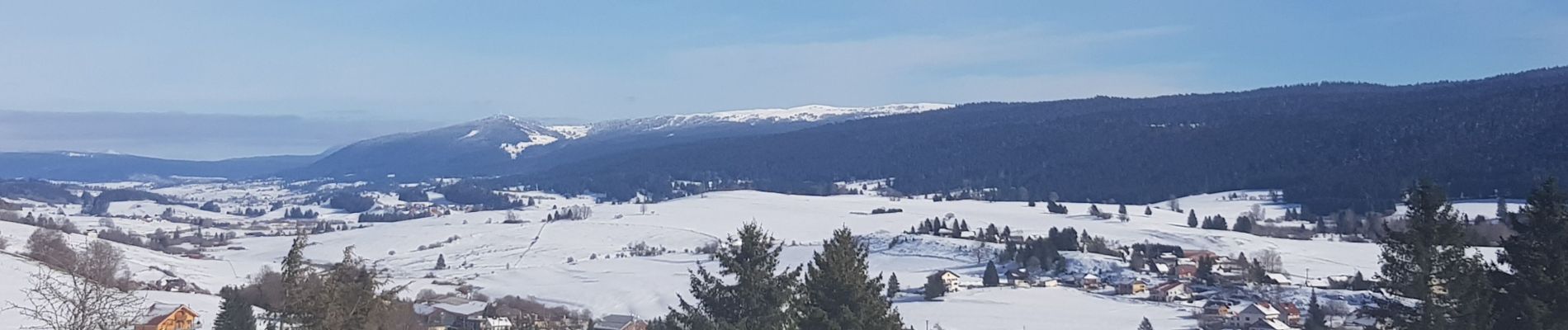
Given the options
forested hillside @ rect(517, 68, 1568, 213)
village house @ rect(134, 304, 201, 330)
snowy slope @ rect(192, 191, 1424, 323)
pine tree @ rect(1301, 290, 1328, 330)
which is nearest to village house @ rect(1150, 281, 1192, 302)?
pine tree @ rect(1301, 290, 1328, 330)

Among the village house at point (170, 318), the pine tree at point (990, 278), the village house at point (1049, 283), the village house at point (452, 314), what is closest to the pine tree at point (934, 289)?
the pine tree at point (990, 278)

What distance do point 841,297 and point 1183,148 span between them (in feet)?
400

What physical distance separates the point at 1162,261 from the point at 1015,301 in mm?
13867

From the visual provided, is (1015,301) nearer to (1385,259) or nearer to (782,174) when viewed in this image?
(1385,259)

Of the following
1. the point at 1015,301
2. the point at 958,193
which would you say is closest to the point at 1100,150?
the point at 958,193

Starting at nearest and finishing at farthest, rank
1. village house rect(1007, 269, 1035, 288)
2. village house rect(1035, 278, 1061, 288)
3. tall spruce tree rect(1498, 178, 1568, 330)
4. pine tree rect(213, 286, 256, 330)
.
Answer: tall spruce tree rect(1498, 178, 1568, 330), pine tree rect(213, 286, 256, 330), village house rect(1035, 278, 1061, 288), village house rect(1007, 269, 1035, 288)

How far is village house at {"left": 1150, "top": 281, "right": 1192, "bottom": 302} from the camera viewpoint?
147 feet

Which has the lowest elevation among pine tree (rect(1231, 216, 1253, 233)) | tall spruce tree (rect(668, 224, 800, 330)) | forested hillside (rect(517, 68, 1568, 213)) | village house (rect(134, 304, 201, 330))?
village house (rect(134, 304, 201, 330))

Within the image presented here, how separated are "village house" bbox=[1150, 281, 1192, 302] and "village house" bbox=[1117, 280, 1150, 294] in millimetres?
953

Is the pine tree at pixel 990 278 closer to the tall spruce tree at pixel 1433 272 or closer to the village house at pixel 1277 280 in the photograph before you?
the village house at pixel 1277 280

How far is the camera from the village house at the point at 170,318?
94.7 feet

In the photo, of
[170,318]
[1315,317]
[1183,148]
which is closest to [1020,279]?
[1315,317]

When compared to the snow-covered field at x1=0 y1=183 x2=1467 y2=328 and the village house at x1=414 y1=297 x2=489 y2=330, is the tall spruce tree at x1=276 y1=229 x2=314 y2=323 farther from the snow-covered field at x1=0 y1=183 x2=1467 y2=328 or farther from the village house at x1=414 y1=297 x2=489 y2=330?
the village house at x1=414 y1=297 x2=489 y2=330

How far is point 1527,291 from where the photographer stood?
37.4 feet
